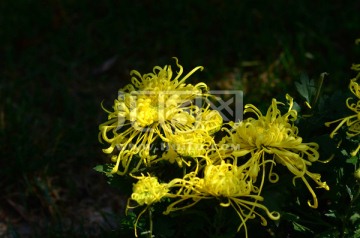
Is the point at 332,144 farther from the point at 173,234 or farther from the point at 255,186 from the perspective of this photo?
the point at 173,234

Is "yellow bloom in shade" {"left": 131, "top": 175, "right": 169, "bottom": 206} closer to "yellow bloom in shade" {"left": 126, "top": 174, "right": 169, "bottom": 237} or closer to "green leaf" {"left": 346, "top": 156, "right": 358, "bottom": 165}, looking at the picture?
"yellow bloom in shade" {"left": 126, "top": 174, "right": 169, "bottom": 237}

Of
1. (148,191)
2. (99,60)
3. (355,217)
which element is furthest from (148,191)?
(99,60)

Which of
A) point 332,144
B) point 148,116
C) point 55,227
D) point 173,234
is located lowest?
point 55,227

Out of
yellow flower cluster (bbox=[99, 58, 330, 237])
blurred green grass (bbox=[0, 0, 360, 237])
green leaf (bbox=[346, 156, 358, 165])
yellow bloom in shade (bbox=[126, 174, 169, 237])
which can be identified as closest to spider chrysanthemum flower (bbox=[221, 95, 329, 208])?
yellow flower cluster (bbox=[99, 58, 330, 237])

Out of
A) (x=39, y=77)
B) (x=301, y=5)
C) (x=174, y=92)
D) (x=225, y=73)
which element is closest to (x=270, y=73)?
(x=225, y=73)

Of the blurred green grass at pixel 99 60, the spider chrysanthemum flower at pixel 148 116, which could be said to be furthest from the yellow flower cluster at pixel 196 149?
the blurred green grass at pixel 99 60

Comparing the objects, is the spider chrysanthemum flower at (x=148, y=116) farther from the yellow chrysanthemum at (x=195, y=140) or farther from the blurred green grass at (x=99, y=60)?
the blurred green grass at (x=99, y=60)
